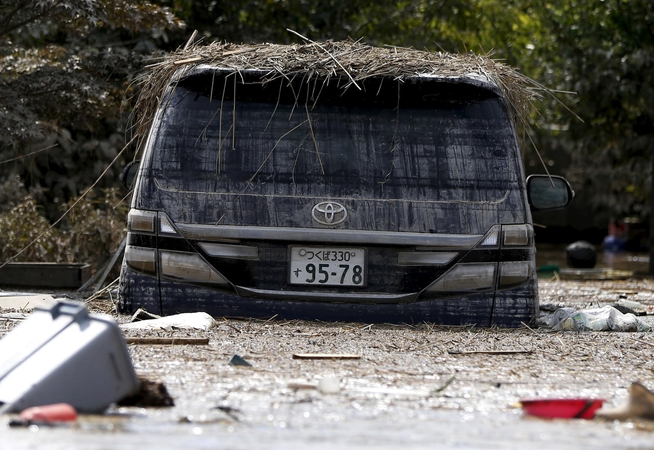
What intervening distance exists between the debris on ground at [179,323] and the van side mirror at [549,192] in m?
2.25

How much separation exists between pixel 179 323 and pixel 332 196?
3.43 feet

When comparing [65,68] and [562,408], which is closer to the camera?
[562,408]

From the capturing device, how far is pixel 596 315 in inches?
274

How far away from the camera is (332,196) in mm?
6035

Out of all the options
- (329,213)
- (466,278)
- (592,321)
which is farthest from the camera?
(592,321)

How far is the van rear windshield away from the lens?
605cm

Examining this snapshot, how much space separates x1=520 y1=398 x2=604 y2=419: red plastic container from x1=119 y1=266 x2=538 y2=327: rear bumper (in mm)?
2097

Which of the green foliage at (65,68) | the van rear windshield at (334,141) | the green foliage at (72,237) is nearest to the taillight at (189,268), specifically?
the van rear windshield at (334,141)

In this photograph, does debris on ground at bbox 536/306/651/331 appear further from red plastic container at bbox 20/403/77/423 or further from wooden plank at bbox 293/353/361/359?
red plastic container at bbox 20/403/77/423

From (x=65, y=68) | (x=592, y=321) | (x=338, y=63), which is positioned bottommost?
(x=592, y=321)

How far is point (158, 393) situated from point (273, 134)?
236 cm

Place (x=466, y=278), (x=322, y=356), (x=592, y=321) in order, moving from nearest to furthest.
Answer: (x=322, y=356) < (x=466, y=278) < (x=592, y=321)

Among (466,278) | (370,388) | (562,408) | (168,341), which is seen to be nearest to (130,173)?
(168,341)

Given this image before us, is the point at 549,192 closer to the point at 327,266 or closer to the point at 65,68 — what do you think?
the point at 327,266
